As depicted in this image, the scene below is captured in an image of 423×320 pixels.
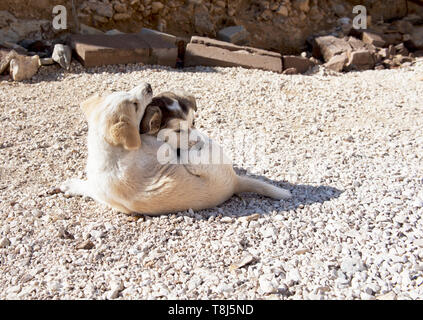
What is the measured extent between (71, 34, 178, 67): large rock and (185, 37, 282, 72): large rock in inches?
14.1

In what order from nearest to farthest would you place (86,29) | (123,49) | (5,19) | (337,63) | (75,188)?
(75,188) < (123,49) < (5,19) < (337,63) < (86,29)

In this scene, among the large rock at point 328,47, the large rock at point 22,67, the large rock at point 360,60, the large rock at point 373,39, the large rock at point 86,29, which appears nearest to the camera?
the large rock at point 22,67

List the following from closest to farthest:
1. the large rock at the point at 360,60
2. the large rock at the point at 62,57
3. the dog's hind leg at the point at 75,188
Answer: the dog's hind leg at the point at 75,188
the large rock at the point at 62,57
the large rock at the point at 360,60

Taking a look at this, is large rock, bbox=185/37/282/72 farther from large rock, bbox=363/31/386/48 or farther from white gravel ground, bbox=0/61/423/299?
large rock, bbox=363/31/386/48

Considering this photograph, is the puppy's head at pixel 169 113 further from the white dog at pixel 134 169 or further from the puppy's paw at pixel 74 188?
the puppy's paw at pixel 74 188

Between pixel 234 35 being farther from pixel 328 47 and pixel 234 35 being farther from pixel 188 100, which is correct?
pixel 188 100

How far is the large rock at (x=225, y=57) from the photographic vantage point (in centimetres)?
831

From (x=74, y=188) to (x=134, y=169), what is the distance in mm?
1155

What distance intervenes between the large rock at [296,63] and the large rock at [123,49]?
2034 millimetres

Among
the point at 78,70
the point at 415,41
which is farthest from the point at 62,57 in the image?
the point at 415,41

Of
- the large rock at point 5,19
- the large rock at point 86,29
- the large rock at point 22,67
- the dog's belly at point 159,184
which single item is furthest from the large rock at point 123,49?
the dog's belly at point 159,184

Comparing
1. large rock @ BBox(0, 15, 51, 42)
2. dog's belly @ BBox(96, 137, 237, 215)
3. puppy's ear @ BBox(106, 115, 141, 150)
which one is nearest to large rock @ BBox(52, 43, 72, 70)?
large rock @ BBox(0, 15, 51, 42)

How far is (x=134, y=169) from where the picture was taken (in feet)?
11.5
